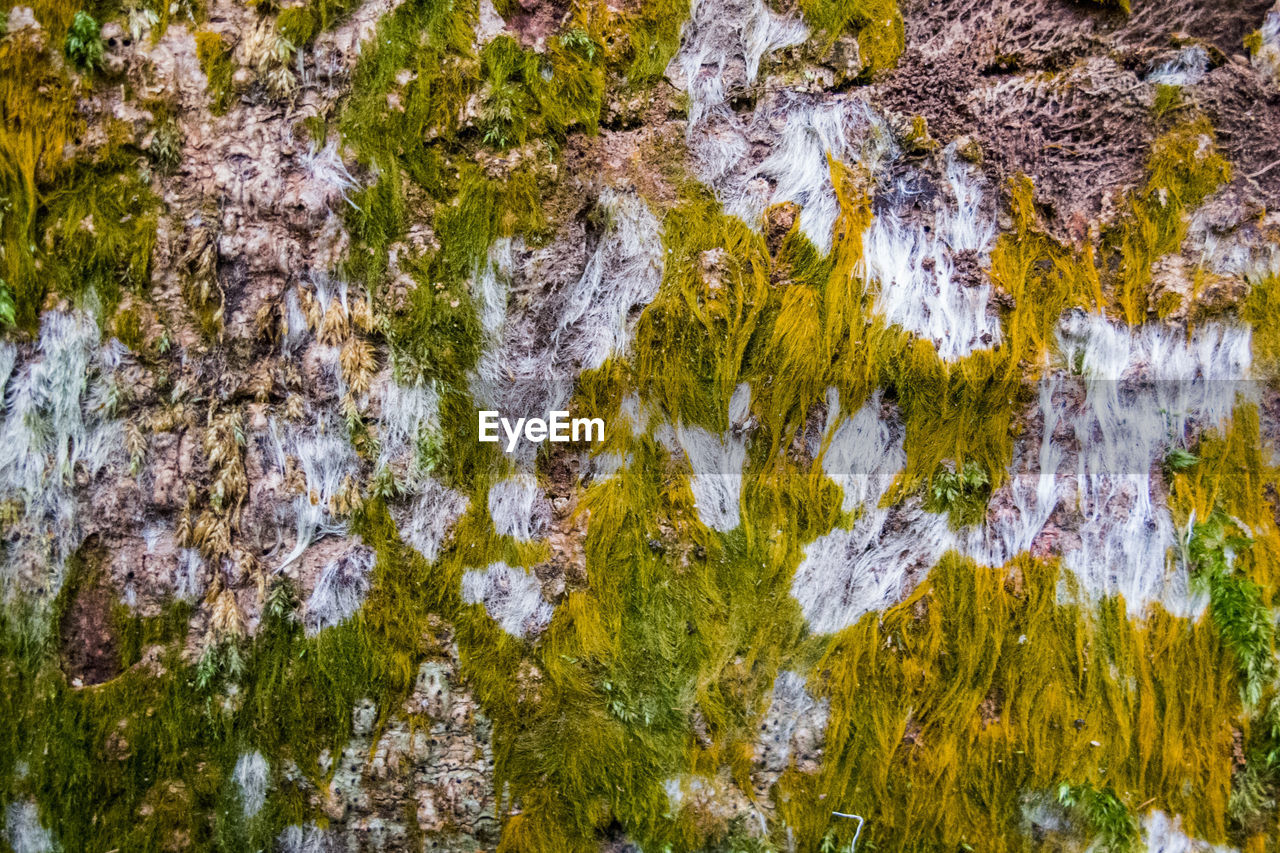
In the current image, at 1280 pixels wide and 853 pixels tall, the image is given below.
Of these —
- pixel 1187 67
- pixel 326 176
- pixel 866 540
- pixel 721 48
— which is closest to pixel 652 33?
pixel 721 48

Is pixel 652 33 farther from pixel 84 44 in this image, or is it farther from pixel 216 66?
pixel 84 44

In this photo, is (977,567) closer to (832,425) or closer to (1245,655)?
(832,425)

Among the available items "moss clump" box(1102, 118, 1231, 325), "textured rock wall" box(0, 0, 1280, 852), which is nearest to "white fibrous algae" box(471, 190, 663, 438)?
"textured rock wall" box(0, 0, 1280, 852)

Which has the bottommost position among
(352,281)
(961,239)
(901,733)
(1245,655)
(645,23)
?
(901,733)

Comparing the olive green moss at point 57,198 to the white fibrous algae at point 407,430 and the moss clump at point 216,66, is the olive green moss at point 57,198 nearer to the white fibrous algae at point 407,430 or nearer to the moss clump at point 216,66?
the moss clump at point 216,66

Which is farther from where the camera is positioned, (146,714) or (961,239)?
(961,239)

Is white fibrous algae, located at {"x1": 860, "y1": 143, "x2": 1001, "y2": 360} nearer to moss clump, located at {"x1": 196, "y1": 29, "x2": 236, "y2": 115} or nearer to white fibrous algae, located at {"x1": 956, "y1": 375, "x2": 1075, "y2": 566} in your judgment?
white fibrous algae, located at {"x1": 956, "y1": 375, "x2": 1075, "y2": 566}

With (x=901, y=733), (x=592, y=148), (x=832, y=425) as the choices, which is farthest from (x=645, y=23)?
(x=901, y=733)
